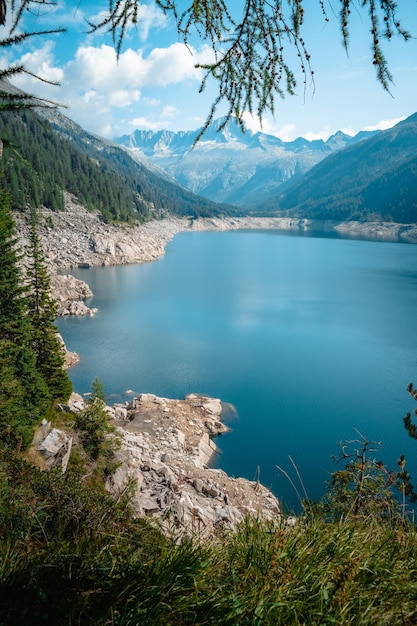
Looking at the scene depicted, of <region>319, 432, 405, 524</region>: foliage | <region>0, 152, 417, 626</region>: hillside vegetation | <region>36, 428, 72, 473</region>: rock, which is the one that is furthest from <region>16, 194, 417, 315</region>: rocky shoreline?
<region>0, 152, 417, 626</region>: hillside vegetation

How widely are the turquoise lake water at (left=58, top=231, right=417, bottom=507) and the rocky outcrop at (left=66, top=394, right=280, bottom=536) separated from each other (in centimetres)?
136

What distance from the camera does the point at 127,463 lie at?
15953 mm

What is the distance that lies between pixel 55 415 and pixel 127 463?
4.87 m

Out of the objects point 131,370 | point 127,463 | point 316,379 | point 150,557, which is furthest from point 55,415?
point 316,379

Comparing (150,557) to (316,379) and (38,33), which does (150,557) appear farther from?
(316,379)

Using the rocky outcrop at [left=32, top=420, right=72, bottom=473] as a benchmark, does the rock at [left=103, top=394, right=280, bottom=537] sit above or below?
A: below

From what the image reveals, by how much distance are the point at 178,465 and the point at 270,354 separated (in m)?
17.8

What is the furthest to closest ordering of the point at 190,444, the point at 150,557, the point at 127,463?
1. the point at 190,444
2. the point at 127,463
3. the point at 150,557

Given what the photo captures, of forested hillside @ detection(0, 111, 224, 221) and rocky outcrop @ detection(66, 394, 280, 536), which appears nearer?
rocky outcrop @ detection(66, 394, 280, 536)

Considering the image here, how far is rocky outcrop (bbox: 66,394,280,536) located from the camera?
13.9 m

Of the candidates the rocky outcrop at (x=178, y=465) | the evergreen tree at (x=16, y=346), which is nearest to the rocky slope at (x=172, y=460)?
the rocky outcrop at (x=178, y=465)

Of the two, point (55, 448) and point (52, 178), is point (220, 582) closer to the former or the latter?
point (55, 448)

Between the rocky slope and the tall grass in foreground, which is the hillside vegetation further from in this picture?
the rocky slope

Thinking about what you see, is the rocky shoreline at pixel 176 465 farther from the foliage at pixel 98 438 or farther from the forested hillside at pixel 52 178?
the forested hillside at pixel 52 178
